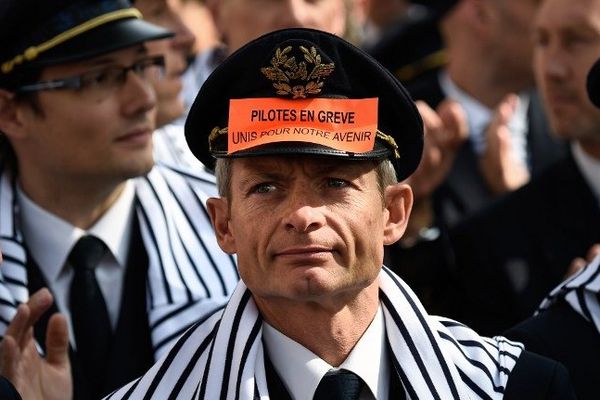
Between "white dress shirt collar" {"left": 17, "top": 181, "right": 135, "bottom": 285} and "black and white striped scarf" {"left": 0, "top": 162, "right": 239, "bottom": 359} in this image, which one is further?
"white dress shirt collar" {"left": 17, "top": 181, "right": 135, "bottom": 285}

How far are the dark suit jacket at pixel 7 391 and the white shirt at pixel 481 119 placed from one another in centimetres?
360

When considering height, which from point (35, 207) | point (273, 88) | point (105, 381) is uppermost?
point (273, 88)

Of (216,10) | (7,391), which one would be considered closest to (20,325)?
(7,391)

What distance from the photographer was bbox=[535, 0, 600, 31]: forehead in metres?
6.81

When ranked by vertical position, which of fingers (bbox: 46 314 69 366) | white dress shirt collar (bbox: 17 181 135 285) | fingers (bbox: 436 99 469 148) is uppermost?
fingers (bbox: 436 99 469 148)

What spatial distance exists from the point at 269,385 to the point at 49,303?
3.32ft

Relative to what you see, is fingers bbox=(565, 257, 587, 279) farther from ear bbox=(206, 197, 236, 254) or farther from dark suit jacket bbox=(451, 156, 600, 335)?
ear bbox=(206, 197, 236, 254)

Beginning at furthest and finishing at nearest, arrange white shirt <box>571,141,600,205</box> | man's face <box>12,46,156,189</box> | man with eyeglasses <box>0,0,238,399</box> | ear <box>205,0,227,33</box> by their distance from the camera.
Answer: ear <box>205,0,227,33</box>
white shirt <box>571,141,600,205</box>
man's face <box>12,46,156,189</box>
man with eyeglasses <box>0,0,238,399</box>

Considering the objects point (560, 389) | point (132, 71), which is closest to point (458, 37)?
point (132, 71)

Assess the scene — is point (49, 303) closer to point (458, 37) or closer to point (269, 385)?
point (269, 385)

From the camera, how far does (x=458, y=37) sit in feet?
29.0

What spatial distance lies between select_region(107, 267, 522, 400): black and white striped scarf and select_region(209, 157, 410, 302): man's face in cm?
16

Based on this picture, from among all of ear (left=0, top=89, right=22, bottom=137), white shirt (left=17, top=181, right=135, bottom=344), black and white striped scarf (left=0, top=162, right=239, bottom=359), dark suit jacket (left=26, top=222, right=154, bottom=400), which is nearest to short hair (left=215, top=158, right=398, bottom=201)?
black and white striped scarf (left=0, top=162, right=239, bottom=359)

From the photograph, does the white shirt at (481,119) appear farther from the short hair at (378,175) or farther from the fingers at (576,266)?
the short hair at (378,175)
